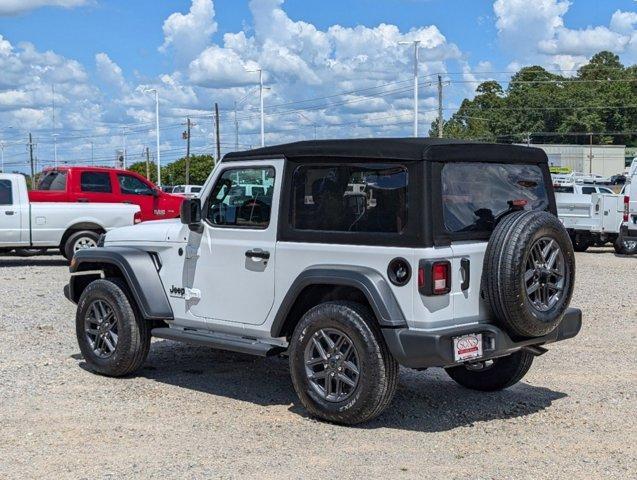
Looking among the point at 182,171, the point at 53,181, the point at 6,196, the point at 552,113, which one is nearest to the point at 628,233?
the point at 53,181

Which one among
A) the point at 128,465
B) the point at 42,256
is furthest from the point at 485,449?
the point at 42,256

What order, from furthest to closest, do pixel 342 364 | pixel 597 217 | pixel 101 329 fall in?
pixel 597 217
pixel 101 329
pixel 342 364

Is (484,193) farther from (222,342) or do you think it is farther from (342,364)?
(222,342)

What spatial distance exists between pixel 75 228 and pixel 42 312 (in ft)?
20.2

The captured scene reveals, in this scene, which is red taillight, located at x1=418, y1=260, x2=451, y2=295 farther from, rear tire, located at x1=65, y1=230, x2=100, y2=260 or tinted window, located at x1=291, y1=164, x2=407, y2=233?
rear tire, located at x1=65, y1=230, x2=100, y2=260

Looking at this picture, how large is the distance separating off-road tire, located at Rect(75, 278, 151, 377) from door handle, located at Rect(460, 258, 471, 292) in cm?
306

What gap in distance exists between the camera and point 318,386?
645cm

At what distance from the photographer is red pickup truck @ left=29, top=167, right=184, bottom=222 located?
1939 centimetres

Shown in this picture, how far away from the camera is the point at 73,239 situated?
17.9m

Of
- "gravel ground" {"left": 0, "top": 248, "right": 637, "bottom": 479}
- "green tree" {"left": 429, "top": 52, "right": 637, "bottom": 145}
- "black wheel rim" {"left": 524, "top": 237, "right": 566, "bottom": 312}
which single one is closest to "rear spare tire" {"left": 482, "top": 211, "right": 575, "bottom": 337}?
"black wheel rim" {"left": 524, "top": 237, "right": 566, "bottom": 312}

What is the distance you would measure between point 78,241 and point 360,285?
42.3 ft

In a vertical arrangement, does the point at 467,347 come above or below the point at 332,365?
above

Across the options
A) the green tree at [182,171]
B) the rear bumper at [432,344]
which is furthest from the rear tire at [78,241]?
the green tree at [182,171]

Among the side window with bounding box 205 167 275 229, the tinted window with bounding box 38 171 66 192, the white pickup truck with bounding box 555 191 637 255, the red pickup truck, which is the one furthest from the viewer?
A: the white pickup truck with bounding box 555 191 637 255
